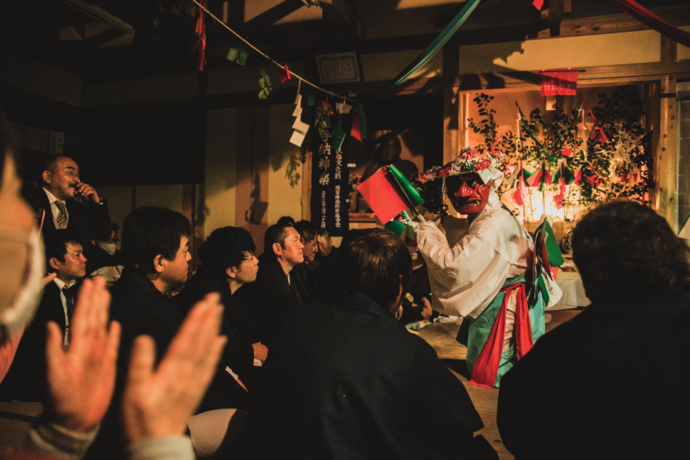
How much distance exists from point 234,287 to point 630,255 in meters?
2.28

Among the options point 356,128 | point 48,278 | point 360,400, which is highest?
point 356,128

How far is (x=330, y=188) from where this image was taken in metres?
6.21

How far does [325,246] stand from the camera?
520cm

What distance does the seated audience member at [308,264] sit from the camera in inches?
151

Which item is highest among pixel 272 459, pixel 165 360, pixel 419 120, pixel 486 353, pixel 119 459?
pixel 419 120

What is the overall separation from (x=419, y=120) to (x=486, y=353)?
373cm

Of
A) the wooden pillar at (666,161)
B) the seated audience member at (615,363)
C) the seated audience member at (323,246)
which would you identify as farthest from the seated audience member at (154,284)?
the wooden pillar at (666,161)

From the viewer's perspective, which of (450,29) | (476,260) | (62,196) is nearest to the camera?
(476,260)

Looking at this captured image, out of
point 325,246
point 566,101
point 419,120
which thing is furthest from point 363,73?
point 566,101

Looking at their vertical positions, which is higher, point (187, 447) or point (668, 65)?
point (668, 65)

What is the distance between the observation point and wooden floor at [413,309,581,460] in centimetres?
264

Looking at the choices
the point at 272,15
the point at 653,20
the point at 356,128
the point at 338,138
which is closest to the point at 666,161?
the point at 653,20

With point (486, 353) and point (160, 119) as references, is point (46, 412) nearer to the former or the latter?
point (486, 353)

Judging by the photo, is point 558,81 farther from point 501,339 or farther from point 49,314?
point 49,314
